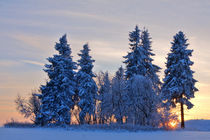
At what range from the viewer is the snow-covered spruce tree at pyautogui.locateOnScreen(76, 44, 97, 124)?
4341 cm

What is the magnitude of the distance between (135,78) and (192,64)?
9732mm

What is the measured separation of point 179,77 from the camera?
131 ft

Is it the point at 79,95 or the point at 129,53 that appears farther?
the point at 129,53

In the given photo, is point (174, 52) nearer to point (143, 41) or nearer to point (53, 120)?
point (143, 41)

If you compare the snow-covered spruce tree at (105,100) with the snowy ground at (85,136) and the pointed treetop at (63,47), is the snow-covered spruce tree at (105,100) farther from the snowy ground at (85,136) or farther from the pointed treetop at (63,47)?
the snowy ground at (85,136)

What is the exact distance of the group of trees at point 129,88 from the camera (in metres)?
39.0

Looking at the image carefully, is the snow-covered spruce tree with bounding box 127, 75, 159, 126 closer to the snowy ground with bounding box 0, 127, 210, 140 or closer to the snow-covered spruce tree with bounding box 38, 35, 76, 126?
the snow-covered spruce tree with bounding box 38, 35, 76, 126

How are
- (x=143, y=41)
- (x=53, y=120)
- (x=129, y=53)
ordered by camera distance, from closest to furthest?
(x=53, y=120), (x=129, y=53), (x=143, y=41)

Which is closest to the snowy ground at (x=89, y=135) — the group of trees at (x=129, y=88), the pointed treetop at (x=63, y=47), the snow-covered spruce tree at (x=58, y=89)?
the group of trees at (x=129, y=88)

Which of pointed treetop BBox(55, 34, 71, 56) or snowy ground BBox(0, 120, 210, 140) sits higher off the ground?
pointed treetop BBox(55, 34, 71, 56)

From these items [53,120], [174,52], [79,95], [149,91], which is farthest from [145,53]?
[53,120]

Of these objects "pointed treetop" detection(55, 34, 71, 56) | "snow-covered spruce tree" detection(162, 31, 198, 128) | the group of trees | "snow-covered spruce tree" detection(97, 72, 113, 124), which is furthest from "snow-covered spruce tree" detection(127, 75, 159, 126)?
"pointed treetop" detection(55, 34, 71, 56)

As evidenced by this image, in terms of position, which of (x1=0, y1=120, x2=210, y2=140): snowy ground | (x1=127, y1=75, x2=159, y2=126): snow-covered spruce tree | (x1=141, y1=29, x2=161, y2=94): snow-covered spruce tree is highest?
(x1=141, y1=29, x2=161, y2=94): snow-covered spruce tree

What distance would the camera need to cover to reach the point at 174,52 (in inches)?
1651
